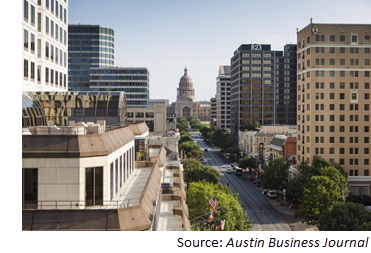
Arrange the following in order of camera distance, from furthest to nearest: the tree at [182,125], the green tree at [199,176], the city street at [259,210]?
the tree at [182,125] < the green tree at [199,176] < the city street at [259,210]

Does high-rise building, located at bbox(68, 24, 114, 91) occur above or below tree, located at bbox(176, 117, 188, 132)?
above

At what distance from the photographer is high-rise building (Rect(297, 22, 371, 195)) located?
47969mm

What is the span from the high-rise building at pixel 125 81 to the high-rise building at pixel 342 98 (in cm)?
6103

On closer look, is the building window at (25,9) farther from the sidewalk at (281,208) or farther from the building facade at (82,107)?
the sidewalk at (281,208)

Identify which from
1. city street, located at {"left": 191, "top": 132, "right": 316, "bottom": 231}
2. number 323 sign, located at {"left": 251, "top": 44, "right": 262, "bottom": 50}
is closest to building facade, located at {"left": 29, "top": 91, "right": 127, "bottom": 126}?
city street, located at {"left": 191, "top": 132, "right": 316, "bottom": 231}

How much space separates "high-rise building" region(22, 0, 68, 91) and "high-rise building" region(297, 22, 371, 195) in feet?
103

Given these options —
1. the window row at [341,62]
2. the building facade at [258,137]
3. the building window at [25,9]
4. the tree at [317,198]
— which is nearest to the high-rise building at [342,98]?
the window row at [341,62]

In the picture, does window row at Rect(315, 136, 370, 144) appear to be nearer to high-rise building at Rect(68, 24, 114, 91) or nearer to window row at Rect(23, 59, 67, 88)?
window row at Rect(23, 59, 67, 88)

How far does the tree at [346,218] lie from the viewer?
27377 millimetres
